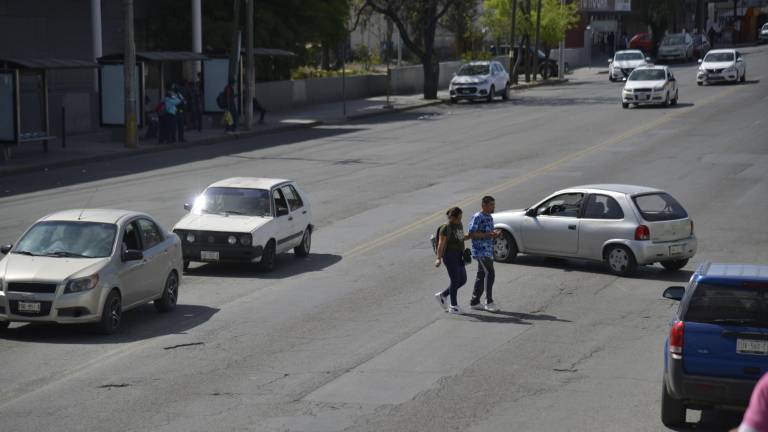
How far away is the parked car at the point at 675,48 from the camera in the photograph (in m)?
86.7

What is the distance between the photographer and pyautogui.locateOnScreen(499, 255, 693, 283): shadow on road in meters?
20.0

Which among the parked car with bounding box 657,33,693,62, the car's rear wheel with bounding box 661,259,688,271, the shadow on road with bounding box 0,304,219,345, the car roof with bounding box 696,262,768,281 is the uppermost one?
the parked car with bounding box 657,33,693,62

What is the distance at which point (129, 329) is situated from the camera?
16.1 m

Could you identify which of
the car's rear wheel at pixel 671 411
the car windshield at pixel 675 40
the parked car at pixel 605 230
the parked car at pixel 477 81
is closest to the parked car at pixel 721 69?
the parked car at pixel 477 81

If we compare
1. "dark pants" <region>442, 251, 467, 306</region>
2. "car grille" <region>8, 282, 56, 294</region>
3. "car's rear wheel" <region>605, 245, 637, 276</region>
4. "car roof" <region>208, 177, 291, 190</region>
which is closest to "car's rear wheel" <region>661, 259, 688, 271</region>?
"car's rear wheel" <region>605, 245, 637, 276</region>

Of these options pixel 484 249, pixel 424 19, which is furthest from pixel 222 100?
pixel 484 249

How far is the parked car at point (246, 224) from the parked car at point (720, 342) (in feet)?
35.1

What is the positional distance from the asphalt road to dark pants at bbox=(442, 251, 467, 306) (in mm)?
329

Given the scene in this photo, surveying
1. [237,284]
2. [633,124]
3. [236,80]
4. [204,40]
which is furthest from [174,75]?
[237,284]

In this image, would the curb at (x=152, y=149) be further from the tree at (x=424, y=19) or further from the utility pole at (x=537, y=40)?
the utility pole at (x=537, y=40)

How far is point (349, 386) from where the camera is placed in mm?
12633

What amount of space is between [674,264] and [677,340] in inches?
403

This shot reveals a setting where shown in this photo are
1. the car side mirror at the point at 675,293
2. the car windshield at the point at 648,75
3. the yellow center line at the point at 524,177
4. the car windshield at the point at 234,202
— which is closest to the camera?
the car side mirror at the point at 675,293

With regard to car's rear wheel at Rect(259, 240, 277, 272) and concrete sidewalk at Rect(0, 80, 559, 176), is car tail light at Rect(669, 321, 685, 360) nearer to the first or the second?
car's rear wheel at Rect(259, 240, 277, 272)
